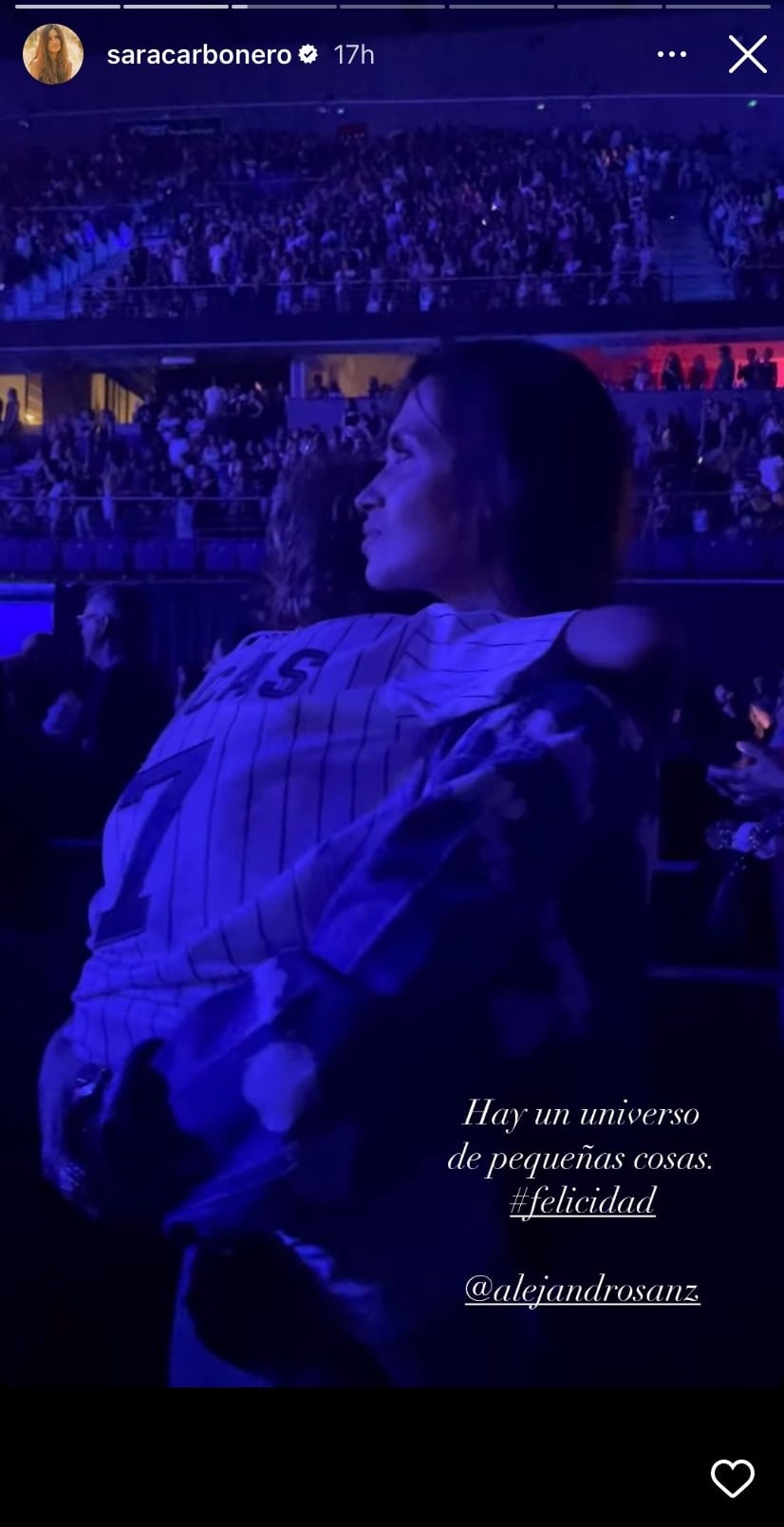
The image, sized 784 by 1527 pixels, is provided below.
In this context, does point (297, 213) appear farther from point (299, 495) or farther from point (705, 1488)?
point (705, 1488)

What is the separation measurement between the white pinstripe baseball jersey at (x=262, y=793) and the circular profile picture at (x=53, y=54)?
3.64 ft

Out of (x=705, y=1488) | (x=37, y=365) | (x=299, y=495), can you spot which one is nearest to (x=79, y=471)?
(x=37, y=365)

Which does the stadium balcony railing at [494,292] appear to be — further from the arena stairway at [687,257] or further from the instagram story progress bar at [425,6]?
the instagram story progress bar at [425,6]

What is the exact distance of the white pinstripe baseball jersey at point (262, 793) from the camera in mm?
2232

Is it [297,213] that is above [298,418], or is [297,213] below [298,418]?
above

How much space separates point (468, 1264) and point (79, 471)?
156 centimetres

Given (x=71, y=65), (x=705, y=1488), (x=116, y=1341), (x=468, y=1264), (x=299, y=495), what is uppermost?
(x=71, y=65)

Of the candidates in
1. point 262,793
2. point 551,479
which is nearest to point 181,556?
point 262,793

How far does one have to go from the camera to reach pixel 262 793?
7.43ft

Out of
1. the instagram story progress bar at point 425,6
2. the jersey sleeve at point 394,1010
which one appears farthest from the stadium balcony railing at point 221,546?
the instagram story progress bar at point 425,6

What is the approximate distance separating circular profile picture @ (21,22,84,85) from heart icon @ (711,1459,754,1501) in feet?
8.99

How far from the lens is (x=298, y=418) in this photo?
235 centimetres

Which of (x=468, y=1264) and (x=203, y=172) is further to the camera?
(x=203, y=172)

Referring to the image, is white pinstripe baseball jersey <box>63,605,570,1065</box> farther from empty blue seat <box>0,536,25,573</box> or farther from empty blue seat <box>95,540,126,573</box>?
empty blue seat <box>0,536,25,573</box>
